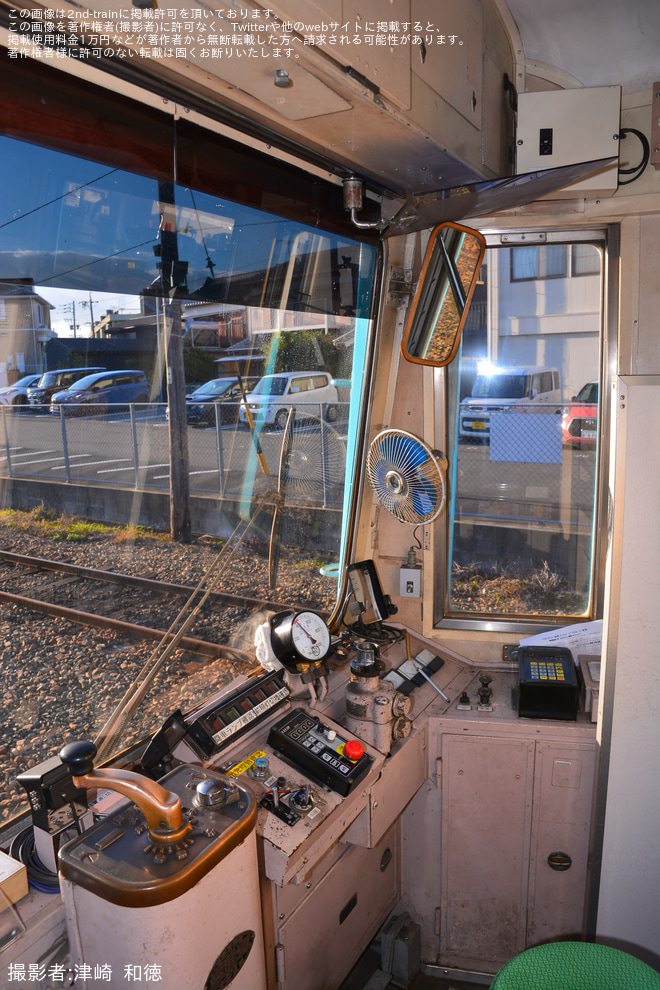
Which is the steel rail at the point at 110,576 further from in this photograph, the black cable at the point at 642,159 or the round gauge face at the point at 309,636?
the black cable at the point at 642,159

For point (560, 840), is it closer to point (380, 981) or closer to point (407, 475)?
point (380, 981)

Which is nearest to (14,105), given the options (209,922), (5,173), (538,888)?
(5,173)

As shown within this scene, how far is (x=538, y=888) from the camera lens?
2959mm

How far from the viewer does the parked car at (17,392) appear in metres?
1.77

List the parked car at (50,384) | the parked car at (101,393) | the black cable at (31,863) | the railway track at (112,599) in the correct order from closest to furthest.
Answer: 1. the black cable at (31,863)
2. the parked car at (50,384)
3. the parked car at (101,393)
4. the railway track at (112,599)

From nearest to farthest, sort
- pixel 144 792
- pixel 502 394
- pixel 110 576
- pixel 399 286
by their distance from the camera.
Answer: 1. pixel 144 792
2. pixel 110 576
3. pixel 399 286
4. pixel 502 394

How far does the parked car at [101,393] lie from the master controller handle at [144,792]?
0.94 meters

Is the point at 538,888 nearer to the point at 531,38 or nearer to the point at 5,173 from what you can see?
the point at 5,173

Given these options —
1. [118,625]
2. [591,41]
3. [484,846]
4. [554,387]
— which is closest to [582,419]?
[554,387]

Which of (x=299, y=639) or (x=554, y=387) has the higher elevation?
(x=554, y=387)

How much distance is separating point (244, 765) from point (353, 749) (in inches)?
15.4

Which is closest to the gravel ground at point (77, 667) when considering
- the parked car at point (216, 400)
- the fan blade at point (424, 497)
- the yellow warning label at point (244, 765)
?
the yellow warning label at point (244, 765)

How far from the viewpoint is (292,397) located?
2887mm

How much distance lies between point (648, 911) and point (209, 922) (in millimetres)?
1841
